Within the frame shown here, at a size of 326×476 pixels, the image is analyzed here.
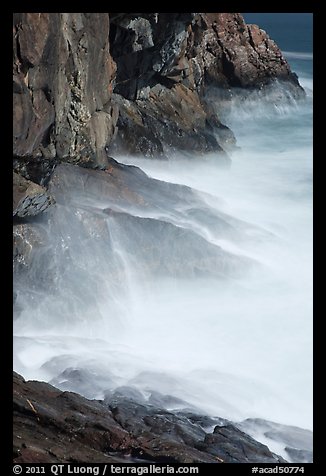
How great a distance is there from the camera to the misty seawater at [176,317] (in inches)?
389

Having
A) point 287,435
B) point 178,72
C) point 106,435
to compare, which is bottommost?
point 287,435

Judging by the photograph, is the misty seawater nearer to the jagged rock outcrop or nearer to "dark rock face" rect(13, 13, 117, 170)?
"dark rock face" rect(13, 13, 117, 170)

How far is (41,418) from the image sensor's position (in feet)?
24.2

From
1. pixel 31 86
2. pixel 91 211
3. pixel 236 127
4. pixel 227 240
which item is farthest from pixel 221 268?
pixel 236 127

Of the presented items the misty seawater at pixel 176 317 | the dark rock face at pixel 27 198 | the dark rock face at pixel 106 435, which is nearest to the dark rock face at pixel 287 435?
the misty seawater at pixel 176 317

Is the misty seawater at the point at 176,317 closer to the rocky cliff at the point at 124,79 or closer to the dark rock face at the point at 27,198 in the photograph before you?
the dark rock face at the point at 27,198

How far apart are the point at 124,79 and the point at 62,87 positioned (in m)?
6.86

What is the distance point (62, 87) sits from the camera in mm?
11797

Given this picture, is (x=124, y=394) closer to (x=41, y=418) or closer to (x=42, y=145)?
(x=41, y=418)

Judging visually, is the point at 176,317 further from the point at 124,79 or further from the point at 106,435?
the point at 124,79

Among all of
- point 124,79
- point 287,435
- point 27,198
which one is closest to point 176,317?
point 27,198

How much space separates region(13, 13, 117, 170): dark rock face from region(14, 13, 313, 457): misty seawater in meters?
1.14

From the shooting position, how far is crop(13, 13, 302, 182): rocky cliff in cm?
1055

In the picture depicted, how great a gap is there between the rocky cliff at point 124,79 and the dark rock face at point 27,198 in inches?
13.4
